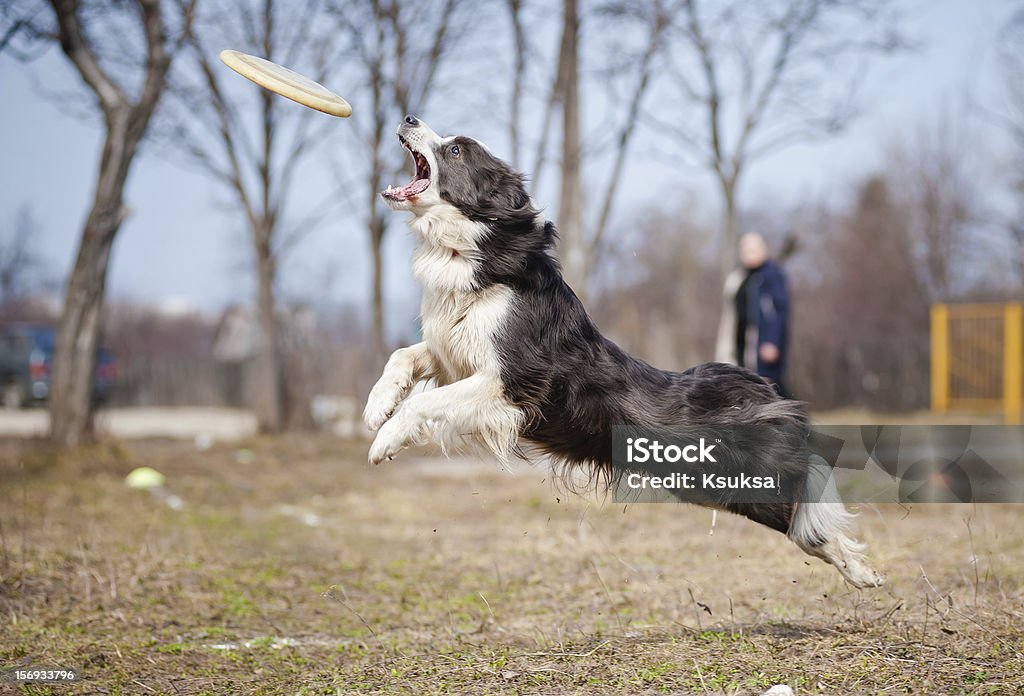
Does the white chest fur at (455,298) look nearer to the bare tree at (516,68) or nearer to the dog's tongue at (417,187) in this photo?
the dog's tongue at (417,187)

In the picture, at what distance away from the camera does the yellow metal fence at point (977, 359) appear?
1912 cm

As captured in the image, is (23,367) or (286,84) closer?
(286,84)

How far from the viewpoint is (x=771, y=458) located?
4.11 m

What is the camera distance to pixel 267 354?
16.0 metres

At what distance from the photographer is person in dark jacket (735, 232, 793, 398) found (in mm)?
8797

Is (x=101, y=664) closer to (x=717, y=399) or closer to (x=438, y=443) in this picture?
(x=438, y=443)

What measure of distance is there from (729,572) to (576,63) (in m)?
5.59

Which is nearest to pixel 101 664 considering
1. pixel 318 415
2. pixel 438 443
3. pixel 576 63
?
pixel 438 443

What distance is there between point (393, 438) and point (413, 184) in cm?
113

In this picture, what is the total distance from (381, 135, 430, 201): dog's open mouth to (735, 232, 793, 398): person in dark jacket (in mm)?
5096

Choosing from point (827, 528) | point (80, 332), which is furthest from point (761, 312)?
point (80, 332)

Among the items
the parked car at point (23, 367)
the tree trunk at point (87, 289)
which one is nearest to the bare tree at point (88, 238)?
the tree trunk at point (87, 289)

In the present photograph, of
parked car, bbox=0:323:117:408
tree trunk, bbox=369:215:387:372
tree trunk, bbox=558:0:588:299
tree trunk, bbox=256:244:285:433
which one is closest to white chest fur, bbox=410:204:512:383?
tree trunk, bbox=558:0:588:299

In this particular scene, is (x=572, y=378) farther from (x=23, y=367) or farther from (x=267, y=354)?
(x=23, y=367)
